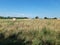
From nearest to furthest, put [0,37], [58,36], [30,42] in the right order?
[30,42], [58,36], [0,37]

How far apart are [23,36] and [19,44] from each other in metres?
1.77

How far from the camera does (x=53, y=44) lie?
11.4 metres

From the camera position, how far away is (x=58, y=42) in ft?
38.1

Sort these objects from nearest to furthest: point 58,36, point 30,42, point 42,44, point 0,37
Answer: point 42,44 → point 30,42 → point 58,36 → point 0,37

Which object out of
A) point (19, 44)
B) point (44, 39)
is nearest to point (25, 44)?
point (19, 44)

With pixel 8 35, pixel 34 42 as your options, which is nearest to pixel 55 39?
pixel 34 42

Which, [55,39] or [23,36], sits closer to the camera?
[55,39]

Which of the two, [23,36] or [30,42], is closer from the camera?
[30,42]

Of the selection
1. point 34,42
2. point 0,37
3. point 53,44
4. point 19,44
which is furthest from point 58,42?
point 0,37

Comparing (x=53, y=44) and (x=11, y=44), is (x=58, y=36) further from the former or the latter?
(x=11, y=44)

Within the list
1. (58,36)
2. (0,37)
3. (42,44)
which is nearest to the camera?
(42,44)

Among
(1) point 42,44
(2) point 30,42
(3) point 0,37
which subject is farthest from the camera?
(3) point 0,37

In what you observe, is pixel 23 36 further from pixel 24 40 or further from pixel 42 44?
pixel 42 44

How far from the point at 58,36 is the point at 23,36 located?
212 centimetres
